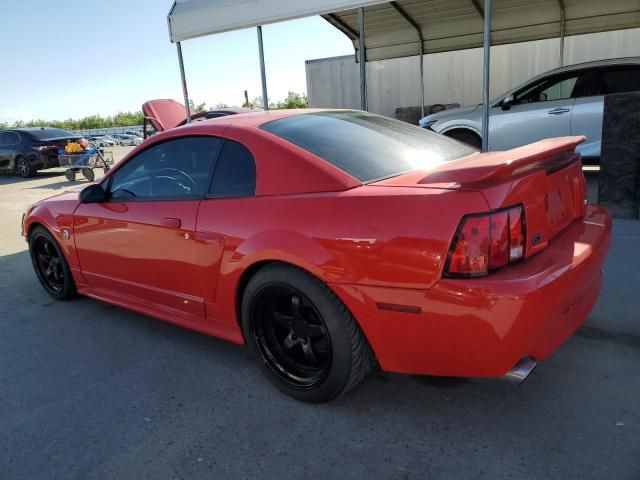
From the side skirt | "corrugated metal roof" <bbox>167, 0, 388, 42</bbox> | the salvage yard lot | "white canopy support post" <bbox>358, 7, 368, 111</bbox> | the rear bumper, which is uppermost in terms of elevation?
"corrugated metal roof" <bbox>167, 0, 388, 42</bbox>

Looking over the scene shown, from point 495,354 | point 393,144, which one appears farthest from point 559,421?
point 393,144

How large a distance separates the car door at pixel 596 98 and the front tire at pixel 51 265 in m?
Answer: 6.70

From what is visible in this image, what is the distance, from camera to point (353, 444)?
2219mm

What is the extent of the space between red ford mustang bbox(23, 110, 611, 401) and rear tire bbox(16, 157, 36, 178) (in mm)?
13174

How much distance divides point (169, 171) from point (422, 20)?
9.03 metres

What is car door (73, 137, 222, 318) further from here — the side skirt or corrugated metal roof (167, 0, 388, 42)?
corrugated metal roof (167, 0, 388, 42)

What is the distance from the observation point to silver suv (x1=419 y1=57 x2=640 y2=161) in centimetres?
719

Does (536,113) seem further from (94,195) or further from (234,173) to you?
(94,195)

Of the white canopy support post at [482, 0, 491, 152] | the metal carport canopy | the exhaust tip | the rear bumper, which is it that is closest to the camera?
the rear bumper

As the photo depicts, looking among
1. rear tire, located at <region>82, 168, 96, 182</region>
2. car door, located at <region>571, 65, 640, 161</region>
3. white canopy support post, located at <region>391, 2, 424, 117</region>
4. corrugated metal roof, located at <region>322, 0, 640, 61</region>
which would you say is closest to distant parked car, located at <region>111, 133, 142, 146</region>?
rear tire, located at <region>82, 168, 96, 182</region>

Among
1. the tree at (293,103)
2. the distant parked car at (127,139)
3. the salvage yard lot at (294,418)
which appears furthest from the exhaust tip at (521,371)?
the distant parked car at (127,139)

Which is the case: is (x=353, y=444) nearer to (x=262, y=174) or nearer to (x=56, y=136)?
(x=262, y=174)

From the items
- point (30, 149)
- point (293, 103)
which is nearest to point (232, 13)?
point (30, 149)

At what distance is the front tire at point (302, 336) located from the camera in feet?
7.47
